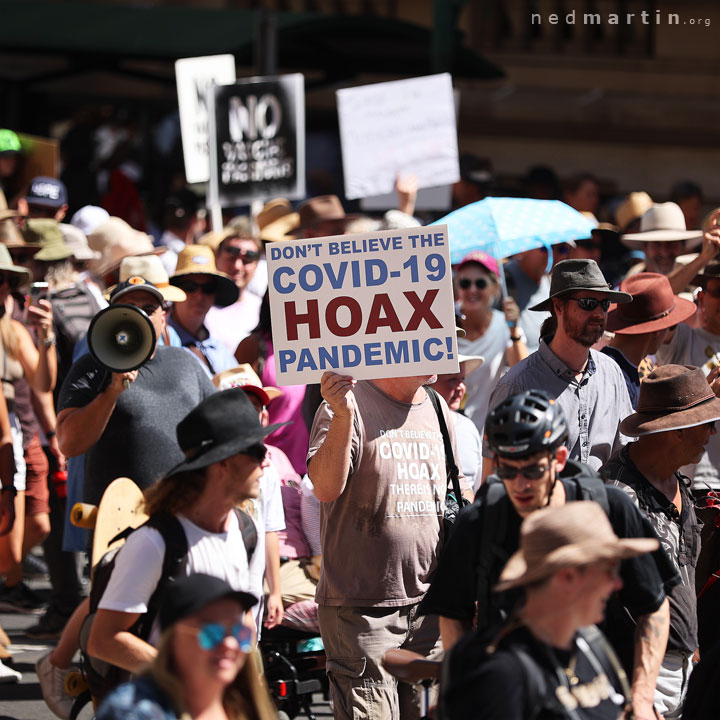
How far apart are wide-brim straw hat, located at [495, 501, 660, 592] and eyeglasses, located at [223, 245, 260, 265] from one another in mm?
5972

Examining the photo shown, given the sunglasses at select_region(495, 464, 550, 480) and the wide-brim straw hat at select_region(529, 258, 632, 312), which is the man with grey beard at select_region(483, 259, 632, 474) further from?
the sunglasses at select_region(495, 464, 550, 480)

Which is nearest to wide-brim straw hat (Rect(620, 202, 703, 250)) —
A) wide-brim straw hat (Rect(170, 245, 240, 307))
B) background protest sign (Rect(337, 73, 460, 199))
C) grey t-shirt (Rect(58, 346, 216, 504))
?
background protest sign (Rect(337, 73, 460, 199))

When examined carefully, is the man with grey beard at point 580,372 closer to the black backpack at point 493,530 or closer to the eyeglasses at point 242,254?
the black backpack at point 493,530

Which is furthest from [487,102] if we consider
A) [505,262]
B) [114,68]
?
[505,262]

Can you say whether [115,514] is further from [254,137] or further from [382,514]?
[254,137]

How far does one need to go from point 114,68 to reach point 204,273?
1022 centimetres

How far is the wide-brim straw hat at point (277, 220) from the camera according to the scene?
11.4 metres

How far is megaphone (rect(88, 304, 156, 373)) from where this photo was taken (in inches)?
232

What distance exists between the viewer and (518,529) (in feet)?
13.7

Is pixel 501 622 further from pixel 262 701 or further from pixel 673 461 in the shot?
pixel 673 461

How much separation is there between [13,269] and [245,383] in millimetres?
1951

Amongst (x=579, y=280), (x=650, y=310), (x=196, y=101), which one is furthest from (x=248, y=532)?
(x=196, y=101)

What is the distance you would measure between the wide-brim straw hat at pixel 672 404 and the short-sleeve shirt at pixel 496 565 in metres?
0.96

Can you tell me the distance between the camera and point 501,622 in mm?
3730
